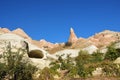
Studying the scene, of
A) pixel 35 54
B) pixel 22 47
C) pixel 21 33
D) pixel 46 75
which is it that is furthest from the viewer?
pixel 21 33

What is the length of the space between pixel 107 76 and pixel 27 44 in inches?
428

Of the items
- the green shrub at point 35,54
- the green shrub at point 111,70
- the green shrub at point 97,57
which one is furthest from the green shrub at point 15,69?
the green shrub at point 97,57

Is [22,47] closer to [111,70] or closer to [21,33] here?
[111,70]

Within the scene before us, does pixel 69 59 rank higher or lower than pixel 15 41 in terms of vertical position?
lower

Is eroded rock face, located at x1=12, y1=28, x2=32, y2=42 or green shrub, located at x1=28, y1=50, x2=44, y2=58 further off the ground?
eroded rock face, located at x1=12, y1=28, x2=32, y2=42

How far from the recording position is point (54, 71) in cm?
2691

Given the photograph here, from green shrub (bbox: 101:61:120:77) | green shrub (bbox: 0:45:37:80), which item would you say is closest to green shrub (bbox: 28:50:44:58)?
green shrub (bbox: 0:45:37:80)

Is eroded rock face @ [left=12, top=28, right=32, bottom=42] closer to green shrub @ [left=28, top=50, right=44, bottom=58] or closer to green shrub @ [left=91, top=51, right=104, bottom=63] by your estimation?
green shrub @ [left=28, top=50, right=44, bottom=58]

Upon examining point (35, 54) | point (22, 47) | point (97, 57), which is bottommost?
point (97, 57)

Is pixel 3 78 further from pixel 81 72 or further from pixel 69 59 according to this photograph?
pixel 69 59

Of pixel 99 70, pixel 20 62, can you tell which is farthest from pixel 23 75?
pixel 99 70

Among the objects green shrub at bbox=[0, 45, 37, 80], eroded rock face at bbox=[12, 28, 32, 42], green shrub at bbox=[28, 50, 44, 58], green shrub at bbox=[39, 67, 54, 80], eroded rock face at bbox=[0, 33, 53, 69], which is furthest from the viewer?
eroded rock face at bbox=[12, 28, 32, 42]

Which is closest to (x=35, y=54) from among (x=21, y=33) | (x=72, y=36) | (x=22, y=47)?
(x=22, y=47)

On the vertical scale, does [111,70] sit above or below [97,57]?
below
